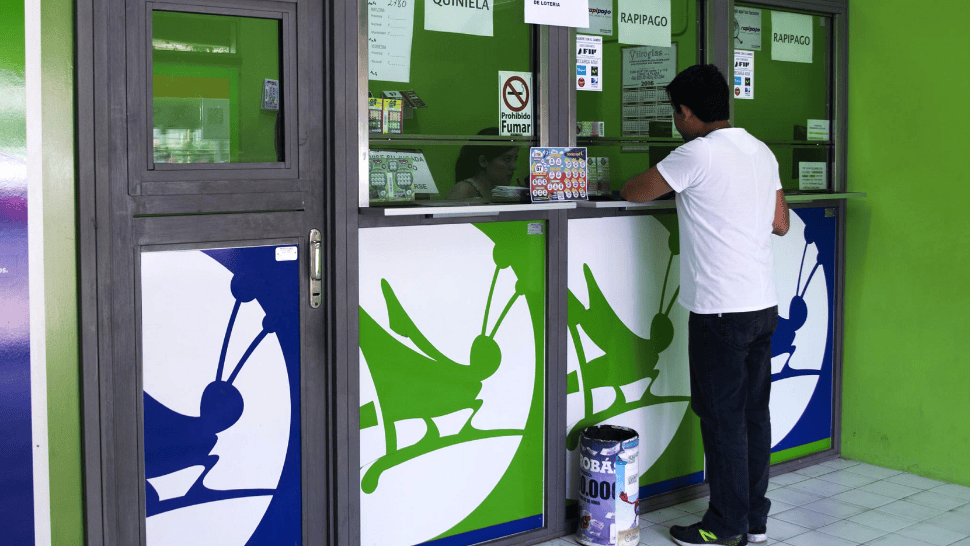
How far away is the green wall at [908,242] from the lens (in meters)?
4.46

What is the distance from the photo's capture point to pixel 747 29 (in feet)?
14.7

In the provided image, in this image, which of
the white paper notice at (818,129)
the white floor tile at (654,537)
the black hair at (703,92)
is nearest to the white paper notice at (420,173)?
the black hair at (703,92)

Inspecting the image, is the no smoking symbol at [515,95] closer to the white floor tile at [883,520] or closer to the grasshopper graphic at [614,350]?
the grasshopper graphic at [614,350]

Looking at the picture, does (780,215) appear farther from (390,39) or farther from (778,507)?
(390,39)

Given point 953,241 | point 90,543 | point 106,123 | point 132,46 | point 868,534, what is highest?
point 132,46

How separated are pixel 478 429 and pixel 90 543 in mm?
1392

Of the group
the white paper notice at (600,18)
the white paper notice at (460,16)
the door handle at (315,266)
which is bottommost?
the door handle at (315,266)

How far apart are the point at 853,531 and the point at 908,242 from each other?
1.56m

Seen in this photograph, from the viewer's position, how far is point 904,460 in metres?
4.71

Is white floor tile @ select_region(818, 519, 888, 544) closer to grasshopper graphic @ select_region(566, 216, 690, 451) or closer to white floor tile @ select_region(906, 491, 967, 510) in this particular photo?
white floor tile @ select_region(906, 491, 967, 510)

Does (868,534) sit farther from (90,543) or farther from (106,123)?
(106,123)

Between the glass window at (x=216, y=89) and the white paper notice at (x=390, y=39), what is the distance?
1.16 feet

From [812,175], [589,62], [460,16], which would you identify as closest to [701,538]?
[589,62]

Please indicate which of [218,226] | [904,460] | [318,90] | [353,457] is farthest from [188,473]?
[904,460]
